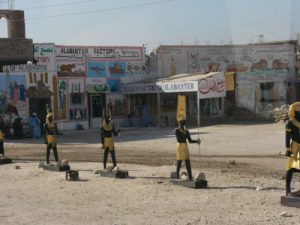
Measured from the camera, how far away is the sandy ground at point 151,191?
11.0 meters

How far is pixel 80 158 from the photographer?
2381 cm

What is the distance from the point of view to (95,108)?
44562 mm

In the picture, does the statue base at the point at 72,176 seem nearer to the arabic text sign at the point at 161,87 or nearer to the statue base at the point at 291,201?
the statue base at the point at 291,201

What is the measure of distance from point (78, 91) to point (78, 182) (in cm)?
2743

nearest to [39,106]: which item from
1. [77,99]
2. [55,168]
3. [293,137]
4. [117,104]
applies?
[77,99]

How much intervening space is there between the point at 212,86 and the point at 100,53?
9370mm

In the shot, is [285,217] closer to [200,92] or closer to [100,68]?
[200,92]

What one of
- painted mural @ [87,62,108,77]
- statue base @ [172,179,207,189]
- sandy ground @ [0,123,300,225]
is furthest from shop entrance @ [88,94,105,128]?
statue base @ [172,179,207,189]

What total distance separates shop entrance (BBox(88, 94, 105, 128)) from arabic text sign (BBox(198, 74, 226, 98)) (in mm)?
8256

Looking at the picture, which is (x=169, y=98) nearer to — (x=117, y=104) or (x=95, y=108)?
(x=117, y=104)

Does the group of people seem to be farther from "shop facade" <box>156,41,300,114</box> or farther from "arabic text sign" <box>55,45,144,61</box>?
"shop facade" <box>156,41,300,114</box>

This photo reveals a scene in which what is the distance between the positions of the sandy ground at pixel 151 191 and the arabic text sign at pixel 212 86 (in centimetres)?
1322

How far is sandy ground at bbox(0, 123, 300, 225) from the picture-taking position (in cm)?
1099

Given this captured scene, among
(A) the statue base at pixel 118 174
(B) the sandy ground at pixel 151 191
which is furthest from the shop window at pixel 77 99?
(A) the statue base at pixel 118 174
